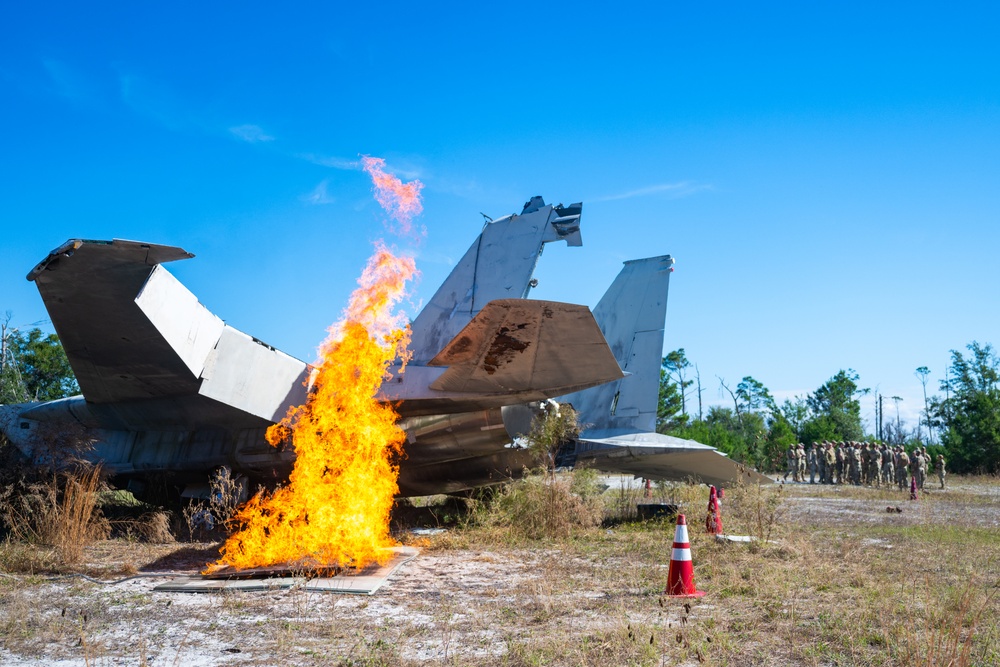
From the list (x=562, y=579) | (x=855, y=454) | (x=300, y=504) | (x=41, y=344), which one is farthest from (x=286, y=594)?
(x=41, y=344)

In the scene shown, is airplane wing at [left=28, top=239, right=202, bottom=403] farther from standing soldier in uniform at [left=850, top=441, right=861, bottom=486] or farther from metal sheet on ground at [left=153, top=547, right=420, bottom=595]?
standing soldier in uniform at [left=850, top=441, right=861, bottom=486]

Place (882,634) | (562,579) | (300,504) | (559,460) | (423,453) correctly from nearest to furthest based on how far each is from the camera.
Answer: (882,634), (562,579), (300,504), (423,453), (559,460)

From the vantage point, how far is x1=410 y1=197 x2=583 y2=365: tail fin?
982 centimetres

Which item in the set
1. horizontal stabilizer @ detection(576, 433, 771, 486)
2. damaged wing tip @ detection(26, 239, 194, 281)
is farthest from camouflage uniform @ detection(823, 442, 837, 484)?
damaged wing tip @ detection(26, 239, 194, 281)

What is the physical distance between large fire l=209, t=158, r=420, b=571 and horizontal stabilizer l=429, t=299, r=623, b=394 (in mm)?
1312

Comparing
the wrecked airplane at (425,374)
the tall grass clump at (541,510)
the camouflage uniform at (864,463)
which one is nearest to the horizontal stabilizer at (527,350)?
the wrecked airplane at (425,374)

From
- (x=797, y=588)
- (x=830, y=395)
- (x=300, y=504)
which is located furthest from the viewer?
(x=830, y=395)

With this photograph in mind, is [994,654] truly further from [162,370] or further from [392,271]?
[162,370]

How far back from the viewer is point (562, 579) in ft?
23.0

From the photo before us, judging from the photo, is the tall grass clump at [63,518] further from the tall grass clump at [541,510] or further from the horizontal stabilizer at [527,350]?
the tall grass clump at [541,510]

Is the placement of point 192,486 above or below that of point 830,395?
below

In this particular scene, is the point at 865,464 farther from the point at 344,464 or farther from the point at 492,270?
the point at 344,464

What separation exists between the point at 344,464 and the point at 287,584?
6.93 feet

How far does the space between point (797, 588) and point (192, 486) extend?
10.0 metres
